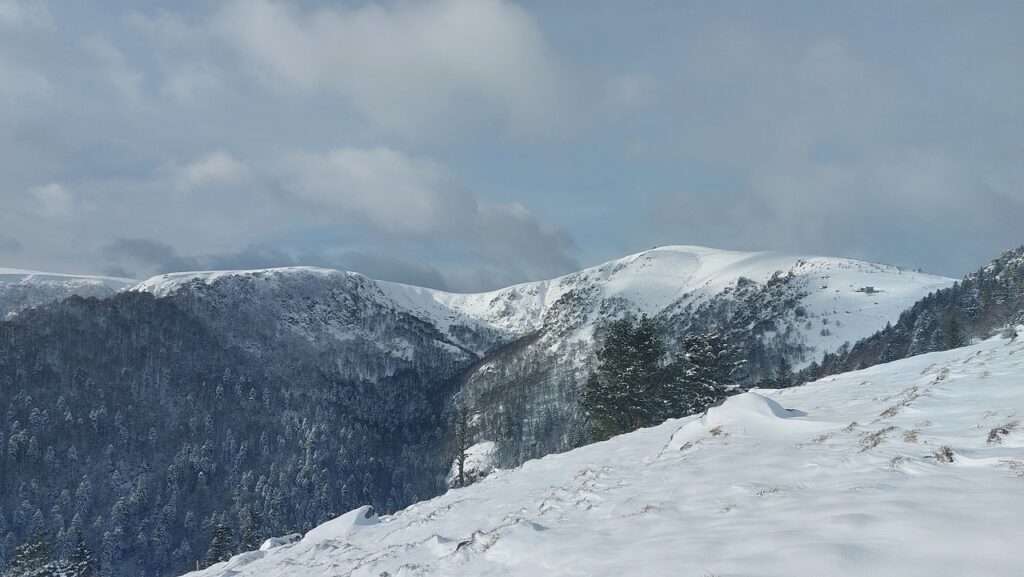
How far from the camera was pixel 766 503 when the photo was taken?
8.89 m

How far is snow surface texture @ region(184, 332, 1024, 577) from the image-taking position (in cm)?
601

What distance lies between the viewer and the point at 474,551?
10719 millimetres

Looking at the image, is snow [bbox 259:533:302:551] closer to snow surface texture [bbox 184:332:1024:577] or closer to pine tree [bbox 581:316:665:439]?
snow surface texture [bbox 184:332:1024:577]

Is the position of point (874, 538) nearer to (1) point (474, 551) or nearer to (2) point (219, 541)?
(1) point (474, 551)

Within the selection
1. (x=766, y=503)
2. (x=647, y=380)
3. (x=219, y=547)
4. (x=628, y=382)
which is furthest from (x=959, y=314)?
(x=766, y=503)

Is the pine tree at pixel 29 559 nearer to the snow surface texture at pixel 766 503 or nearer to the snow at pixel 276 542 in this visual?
the snow at pixel 276 542

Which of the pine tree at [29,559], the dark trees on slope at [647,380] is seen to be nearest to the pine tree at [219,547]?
the pine tree at [29,559]

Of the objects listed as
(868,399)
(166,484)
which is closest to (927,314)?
(868,399)

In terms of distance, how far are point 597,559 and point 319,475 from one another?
214 m

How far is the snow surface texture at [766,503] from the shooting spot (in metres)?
6.01

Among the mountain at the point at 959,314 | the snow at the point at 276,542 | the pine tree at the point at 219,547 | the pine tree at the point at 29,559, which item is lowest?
the pine tree at the point at 219,547

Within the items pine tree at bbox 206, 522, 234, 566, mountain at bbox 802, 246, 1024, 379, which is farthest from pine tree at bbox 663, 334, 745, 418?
mountain at bbox 802, 246, 1024, 379

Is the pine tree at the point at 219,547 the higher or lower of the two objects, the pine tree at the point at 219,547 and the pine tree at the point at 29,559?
the lower

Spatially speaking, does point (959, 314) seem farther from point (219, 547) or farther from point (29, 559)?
point (29, 559)
